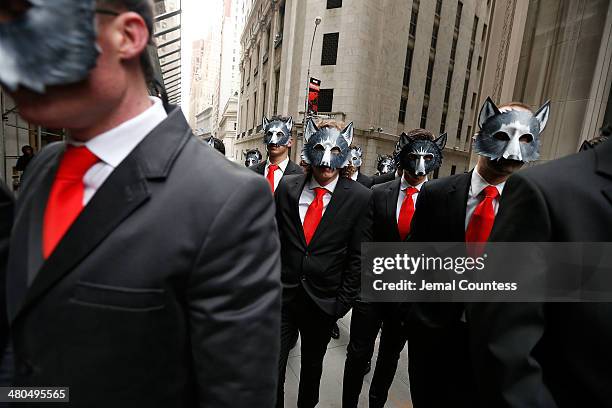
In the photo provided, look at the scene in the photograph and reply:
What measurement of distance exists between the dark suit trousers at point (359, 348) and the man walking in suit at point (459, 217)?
357 millimetres

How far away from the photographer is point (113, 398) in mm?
969

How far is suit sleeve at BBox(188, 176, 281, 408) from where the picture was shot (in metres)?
0.95

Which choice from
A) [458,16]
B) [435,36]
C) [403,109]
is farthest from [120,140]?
[458,16]

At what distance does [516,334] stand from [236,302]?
105cm

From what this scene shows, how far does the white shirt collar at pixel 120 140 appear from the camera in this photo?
97cm

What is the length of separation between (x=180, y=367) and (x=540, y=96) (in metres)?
8.83

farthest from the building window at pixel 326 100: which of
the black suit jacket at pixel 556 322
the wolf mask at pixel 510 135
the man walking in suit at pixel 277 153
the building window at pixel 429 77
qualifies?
the black suit jacket at pixel 556 322

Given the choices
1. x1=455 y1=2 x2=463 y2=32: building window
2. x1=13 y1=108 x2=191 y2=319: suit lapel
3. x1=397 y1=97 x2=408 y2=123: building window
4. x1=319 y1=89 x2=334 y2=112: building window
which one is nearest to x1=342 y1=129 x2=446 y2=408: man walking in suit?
x1=13 y1=108 x2=191 y2=319: suit lapel

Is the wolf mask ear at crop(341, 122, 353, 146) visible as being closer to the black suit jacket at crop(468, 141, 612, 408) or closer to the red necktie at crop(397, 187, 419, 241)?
the red necktie at crop(397, 187, 419, 241)

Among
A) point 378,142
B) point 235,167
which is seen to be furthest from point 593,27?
point 378,142

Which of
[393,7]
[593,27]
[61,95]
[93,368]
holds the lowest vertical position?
[93,368]

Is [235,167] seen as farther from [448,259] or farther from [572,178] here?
[448,259]

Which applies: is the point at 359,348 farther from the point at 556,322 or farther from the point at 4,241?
the point at 4,241

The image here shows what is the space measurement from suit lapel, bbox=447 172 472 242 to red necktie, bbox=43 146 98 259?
2.21 m
